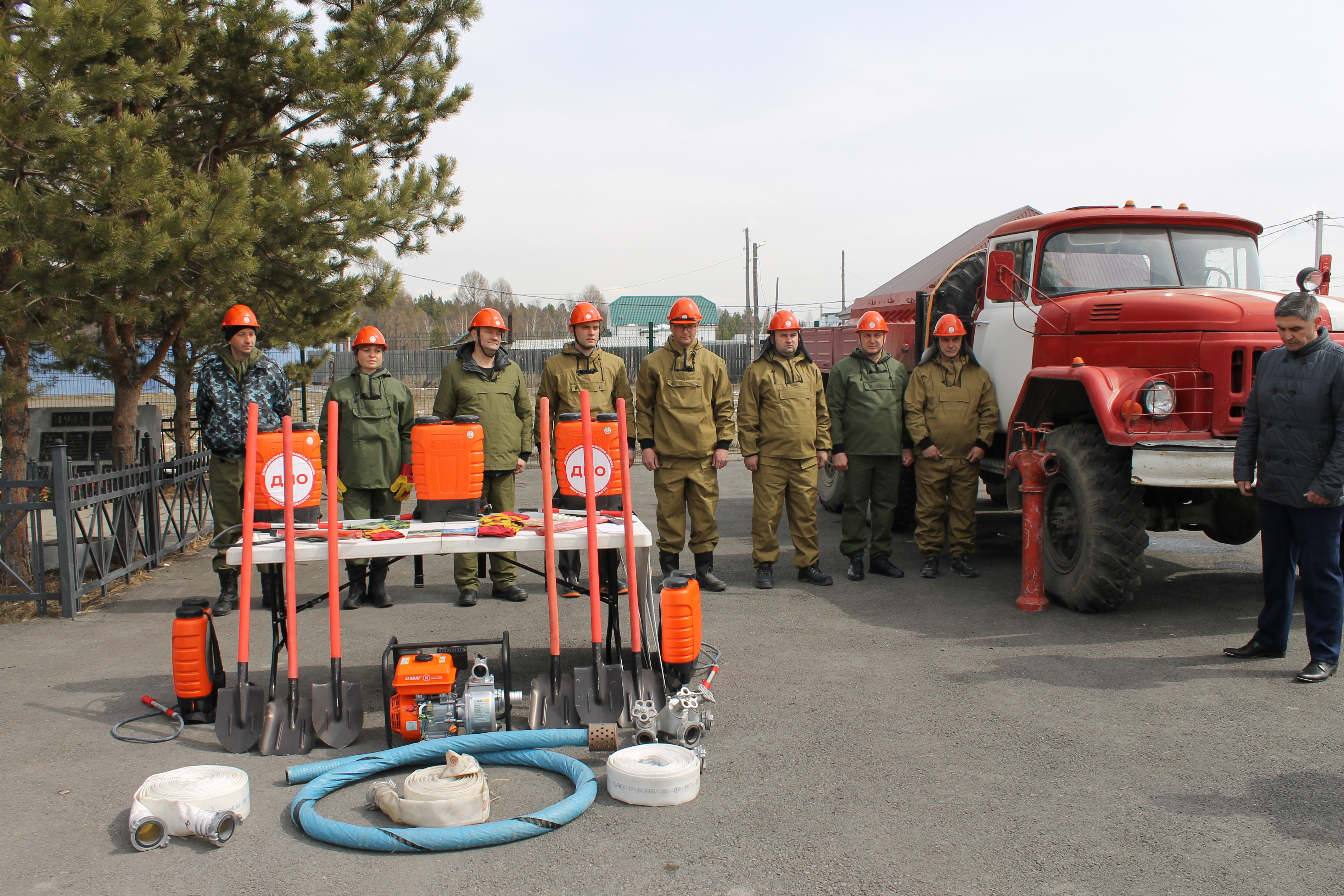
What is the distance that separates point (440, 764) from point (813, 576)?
3727 millimetres

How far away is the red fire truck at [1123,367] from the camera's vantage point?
5.72m

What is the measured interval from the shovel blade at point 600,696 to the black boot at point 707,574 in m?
2.61

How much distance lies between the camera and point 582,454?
4980 mm

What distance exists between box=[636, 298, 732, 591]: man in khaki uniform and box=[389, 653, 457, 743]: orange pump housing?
280 centimetres

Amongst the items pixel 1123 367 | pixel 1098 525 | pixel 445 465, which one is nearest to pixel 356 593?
pixel 445 465

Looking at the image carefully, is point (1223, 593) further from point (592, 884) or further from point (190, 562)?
point (190, 562)

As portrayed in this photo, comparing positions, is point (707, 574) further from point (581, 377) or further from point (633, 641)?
point (633, 641)

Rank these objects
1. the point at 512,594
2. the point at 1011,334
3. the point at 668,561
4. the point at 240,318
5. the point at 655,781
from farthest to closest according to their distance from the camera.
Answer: the point at 1011,334 < the point at 668,561 < the point at 512,594 < the point at 240,318 < the point at 655,781

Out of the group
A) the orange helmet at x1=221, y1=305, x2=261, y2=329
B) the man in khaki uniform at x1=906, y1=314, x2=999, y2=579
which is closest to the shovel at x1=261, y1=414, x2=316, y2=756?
the orange helmet at x1=221, y1=305, x2=261, y2=329

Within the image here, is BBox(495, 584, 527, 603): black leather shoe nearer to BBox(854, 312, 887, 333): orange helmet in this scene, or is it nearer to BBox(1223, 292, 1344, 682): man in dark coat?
BBox(854, 312, 887, 333): orange helmet

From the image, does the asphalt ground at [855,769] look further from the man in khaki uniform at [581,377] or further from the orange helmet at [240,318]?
the orange helmet at [240,318]

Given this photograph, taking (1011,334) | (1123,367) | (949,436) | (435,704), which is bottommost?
(435,704)

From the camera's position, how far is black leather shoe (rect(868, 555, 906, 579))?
7.32m

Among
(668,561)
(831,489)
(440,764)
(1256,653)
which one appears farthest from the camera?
(831,489)
